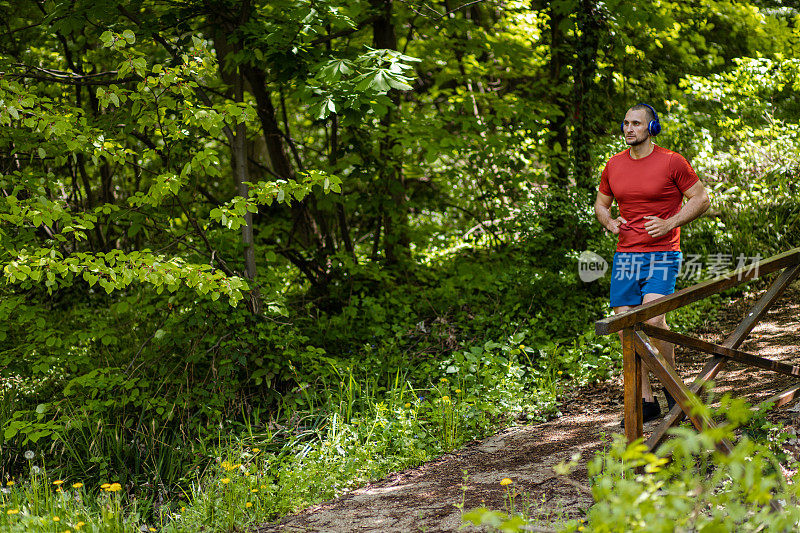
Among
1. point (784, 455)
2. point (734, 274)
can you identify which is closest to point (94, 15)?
point (734, 274)

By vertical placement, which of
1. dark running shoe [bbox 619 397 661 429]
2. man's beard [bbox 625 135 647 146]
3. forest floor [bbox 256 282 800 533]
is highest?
man's beard [bbox 625 135 647 146]

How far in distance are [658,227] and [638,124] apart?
63 centimetres

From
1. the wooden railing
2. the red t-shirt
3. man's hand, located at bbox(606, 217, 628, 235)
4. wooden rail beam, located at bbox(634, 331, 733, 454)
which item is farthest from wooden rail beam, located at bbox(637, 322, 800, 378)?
man's hand, located at bbox(606, 217, 628, 235)

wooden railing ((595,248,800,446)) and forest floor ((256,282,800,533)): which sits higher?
wooden railing ((595,248,800,446))

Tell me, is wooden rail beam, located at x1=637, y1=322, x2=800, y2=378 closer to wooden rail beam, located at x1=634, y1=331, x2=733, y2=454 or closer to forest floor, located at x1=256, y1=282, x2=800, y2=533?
wooden rail beam, located at x1=634, y1=331, x2=733, y2=454

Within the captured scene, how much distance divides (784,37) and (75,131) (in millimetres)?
8227

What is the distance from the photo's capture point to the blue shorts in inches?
169

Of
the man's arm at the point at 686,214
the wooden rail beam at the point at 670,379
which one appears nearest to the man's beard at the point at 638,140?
the man's arm at the point at 686,214

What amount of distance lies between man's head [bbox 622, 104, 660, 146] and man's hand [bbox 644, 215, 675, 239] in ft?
1.63

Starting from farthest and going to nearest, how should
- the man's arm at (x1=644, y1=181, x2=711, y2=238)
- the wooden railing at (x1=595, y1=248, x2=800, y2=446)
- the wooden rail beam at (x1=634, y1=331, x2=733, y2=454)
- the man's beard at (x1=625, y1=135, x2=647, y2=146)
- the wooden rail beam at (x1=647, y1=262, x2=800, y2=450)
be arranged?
the man's beard at (x1=625, y1=135, x2=647, y2=146), the man's arm at (x1=644, y1=181, x2=711, y2=238), the wooden rail beam at (x1=647, y1=262, x2=800, y2=450), the wooden railing at (x1=595, y1=248, x2=800, y2=446), the wooden rail beam at (x1=634, y1=331, x2=733, y2=454)

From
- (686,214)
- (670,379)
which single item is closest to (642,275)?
(686,214)

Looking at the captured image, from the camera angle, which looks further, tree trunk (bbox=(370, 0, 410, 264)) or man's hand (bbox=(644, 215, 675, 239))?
tree trunk (bbox=(370, 0, 410, 264))

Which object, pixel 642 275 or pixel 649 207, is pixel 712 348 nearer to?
pixel 642 275

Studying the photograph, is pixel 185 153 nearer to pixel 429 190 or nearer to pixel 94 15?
pixel 94 15
